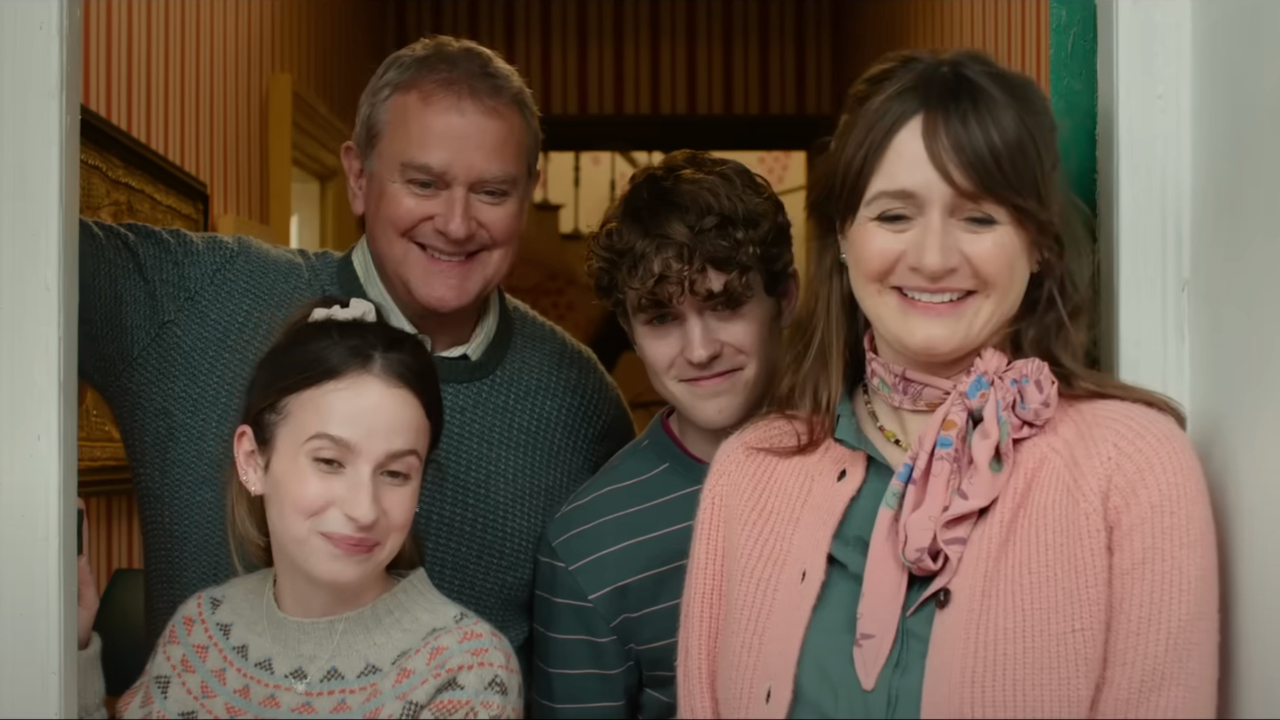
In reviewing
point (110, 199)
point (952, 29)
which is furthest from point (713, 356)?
point (952, 29)

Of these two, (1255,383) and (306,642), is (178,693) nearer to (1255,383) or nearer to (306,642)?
(306,642)

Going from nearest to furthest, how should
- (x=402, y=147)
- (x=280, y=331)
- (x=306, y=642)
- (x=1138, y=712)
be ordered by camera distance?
(x=1138, y=712)
(x=306, y=642)
(x=280, y=331)
(x=402, y=147)

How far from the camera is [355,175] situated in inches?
59.9

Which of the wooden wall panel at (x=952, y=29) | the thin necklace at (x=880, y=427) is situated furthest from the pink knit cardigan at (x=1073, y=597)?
the wooden wall panel at (x=952, y=29)

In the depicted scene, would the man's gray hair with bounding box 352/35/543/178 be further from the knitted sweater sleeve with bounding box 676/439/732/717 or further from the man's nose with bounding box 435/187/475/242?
the knitted sweater sleeve with bounding box 676/439/732/717

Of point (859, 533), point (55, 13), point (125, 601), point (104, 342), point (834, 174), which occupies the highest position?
point (55, 13)

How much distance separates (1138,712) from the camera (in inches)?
39.0

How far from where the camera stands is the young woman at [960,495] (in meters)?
1.01

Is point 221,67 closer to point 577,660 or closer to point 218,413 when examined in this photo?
point 218,413

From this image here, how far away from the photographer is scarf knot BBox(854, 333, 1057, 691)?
1.05m

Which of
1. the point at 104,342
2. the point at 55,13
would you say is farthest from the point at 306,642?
the point at 55,13

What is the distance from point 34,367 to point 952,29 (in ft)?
6.04

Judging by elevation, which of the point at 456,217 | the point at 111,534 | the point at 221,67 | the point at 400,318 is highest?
the point at 221,67

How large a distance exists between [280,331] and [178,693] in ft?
1.17
